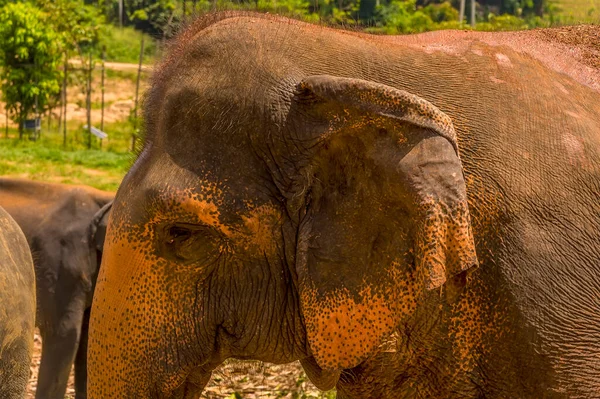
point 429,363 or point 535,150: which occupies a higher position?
point 535,150

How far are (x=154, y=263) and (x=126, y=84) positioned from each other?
2926cm

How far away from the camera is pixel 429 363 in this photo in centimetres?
277

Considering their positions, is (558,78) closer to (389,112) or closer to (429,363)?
(389,112)

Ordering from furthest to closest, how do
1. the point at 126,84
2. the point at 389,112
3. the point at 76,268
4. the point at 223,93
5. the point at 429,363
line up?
1. the point at 126,84
2. the point at 76,268
3. the point at 429,363
4. the point at 223,93
5. the point at 389,112

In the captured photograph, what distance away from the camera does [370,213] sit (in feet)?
8.35

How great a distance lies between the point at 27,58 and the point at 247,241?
18528mm

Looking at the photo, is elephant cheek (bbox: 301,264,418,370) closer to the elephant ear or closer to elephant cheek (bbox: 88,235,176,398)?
the elephant ear

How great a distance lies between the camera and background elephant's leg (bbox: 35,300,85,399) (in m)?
6.91

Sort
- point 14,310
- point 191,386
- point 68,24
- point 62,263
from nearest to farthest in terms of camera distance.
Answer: point 191,386
point 14,310
point 62,263
point 68,24

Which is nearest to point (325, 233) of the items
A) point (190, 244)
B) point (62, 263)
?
point (190, 244)

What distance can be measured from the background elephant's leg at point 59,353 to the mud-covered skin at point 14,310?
233cm

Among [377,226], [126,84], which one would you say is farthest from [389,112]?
[126,84]

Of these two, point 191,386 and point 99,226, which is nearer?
point 191,386

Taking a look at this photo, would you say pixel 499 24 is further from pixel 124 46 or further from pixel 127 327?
pixel 124 46
